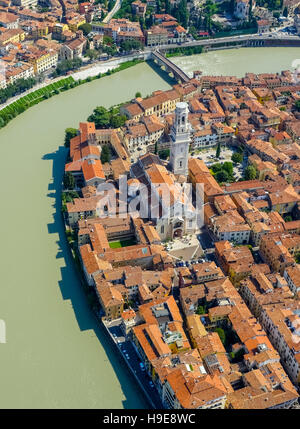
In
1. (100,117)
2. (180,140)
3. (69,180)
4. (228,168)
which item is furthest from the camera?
(100,117)

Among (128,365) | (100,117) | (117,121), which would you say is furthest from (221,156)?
(128,365)

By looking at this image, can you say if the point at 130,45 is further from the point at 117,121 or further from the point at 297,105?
the point at 297,105

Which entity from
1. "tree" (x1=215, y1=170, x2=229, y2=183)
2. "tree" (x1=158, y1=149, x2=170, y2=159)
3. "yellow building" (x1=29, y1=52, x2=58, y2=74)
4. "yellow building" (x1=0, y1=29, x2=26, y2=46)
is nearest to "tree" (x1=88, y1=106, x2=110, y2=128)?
"tree" (x1=158, y1=149, x2=170, y2=159)

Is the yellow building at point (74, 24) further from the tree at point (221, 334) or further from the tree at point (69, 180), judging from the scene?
the tree at point (221, 334)

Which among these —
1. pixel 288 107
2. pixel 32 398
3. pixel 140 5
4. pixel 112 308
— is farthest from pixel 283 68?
pixel 32 398

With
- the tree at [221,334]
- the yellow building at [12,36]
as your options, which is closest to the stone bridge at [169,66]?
the yellow building at [12,36]

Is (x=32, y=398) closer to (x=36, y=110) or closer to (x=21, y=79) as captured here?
(x=36, y=110)
